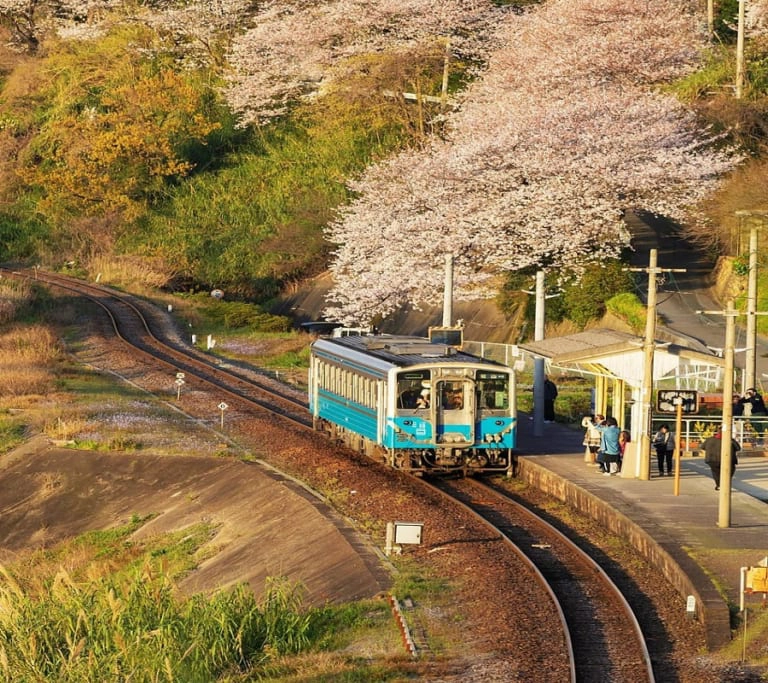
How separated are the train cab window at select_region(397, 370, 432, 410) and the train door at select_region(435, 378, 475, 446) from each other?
0.77ft

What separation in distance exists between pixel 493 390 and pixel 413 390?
5.41ft

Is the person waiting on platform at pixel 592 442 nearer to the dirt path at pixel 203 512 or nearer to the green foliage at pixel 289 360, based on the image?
the dirt path at pixel 203 512

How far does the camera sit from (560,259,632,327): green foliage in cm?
5003

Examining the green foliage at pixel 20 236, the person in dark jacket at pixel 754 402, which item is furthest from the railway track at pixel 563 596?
the green foliage at pixel 20 236

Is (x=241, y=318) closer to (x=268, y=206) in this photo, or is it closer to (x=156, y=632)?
(x=268, y=206)

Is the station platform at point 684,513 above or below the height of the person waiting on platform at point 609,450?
below

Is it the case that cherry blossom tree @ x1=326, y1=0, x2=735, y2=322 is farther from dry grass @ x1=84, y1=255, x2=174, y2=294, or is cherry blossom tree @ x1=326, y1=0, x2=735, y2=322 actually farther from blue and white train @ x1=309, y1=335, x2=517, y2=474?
blue and white train @ x1=309, y1=335, x2=517, y2=474

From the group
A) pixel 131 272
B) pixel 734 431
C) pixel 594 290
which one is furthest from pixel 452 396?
pixel 131 272

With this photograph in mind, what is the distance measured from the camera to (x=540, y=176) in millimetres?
49500

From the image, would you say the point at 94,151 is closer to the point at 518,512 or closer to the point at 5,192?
the point at 5,192

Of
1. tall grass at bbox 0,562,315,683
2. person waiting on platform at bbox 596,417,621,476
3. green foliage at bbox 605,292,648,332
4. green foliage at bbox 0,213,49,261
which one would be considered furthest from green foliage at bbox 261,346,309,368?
tall grass at bbox 0,562,315,683

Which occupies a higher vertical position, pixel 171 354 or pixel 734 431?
pixel 171 354

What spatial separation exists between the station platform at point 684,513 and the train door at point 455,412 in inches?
67.7

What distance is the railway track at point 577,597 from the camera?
16.6 metres
